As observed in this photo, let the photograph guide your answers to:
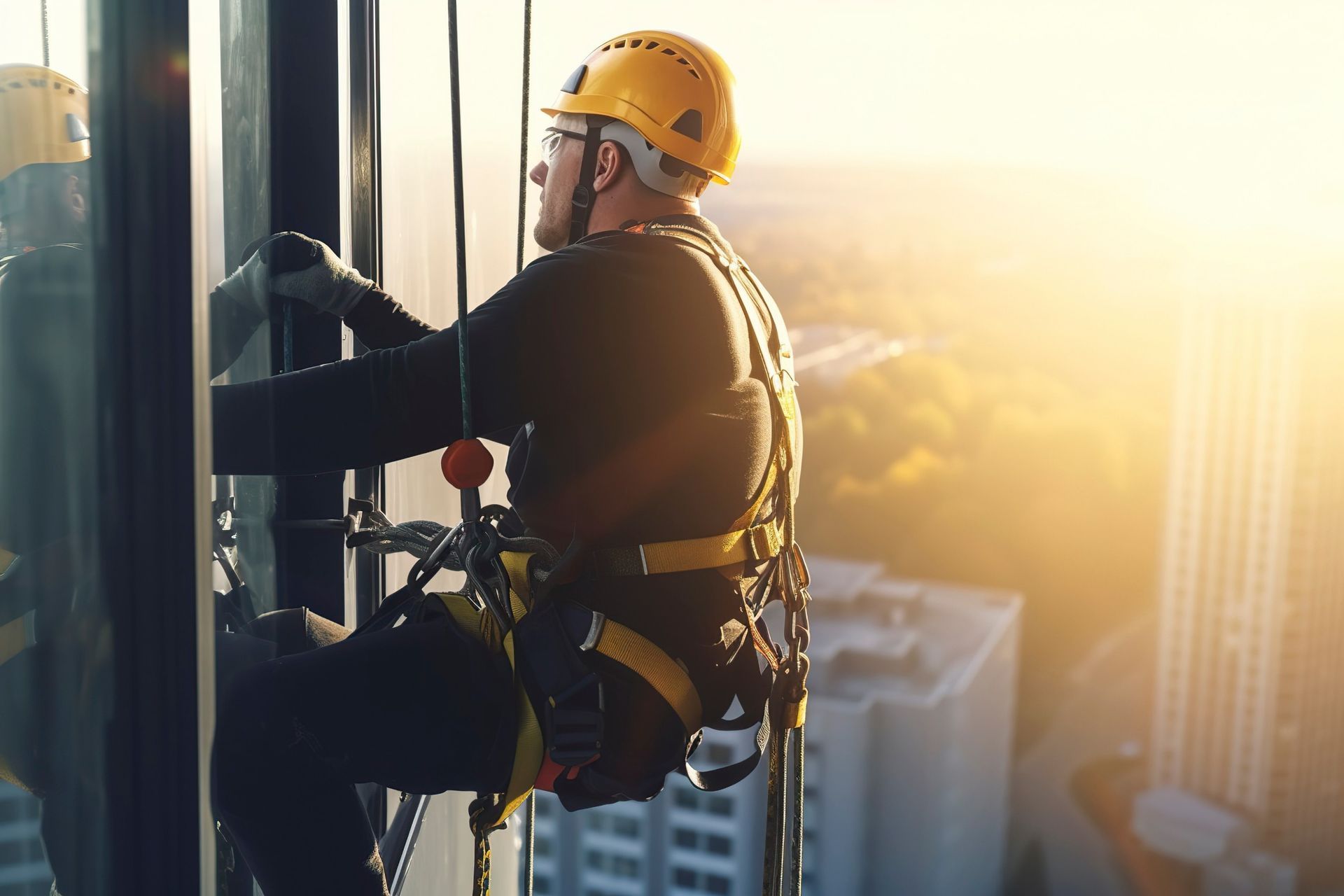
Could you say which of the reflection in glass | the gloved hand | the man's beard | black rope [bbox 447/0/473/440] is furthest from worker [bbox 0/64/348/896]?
the man's beard

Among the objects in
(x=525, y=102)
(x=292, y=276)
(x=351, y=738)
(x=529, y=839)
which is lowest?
(x=529, y=839)

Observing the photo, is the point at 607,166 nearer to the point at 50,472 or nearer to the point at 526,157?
the point at 526,157

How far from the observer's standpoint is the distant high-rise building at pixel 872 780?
28.2 metres

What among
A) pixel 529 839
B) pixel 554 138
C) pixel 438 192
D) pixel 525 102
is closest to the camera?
pixel 525 102

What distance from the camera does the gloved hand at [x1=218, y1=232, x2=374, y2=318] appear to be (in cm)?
154

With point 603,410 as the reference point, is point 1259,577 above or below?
below

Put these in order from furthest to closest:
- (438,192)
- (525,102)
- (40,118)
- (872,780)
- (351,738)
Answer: (872,780) < (438,192) < (525,102) < (351,738) < (40,118)

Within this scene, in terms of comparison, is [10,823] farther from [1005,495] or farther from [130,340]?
[1005,495]

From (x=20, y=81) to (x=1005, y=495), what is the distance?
35607 mm

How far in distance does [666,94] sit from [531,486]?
2.05 feet

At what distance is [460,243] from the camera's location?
4.96 ft

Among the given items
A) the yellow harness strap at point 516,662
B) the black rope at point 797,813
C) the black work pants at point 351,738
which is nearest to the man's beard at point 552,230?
the yellow harness strap at point 516,662

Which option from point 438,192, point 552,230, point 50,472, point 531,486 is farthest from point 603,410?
point 438,192

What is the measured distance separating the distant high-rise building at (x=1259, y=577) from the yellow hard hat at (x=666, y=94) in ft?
112
